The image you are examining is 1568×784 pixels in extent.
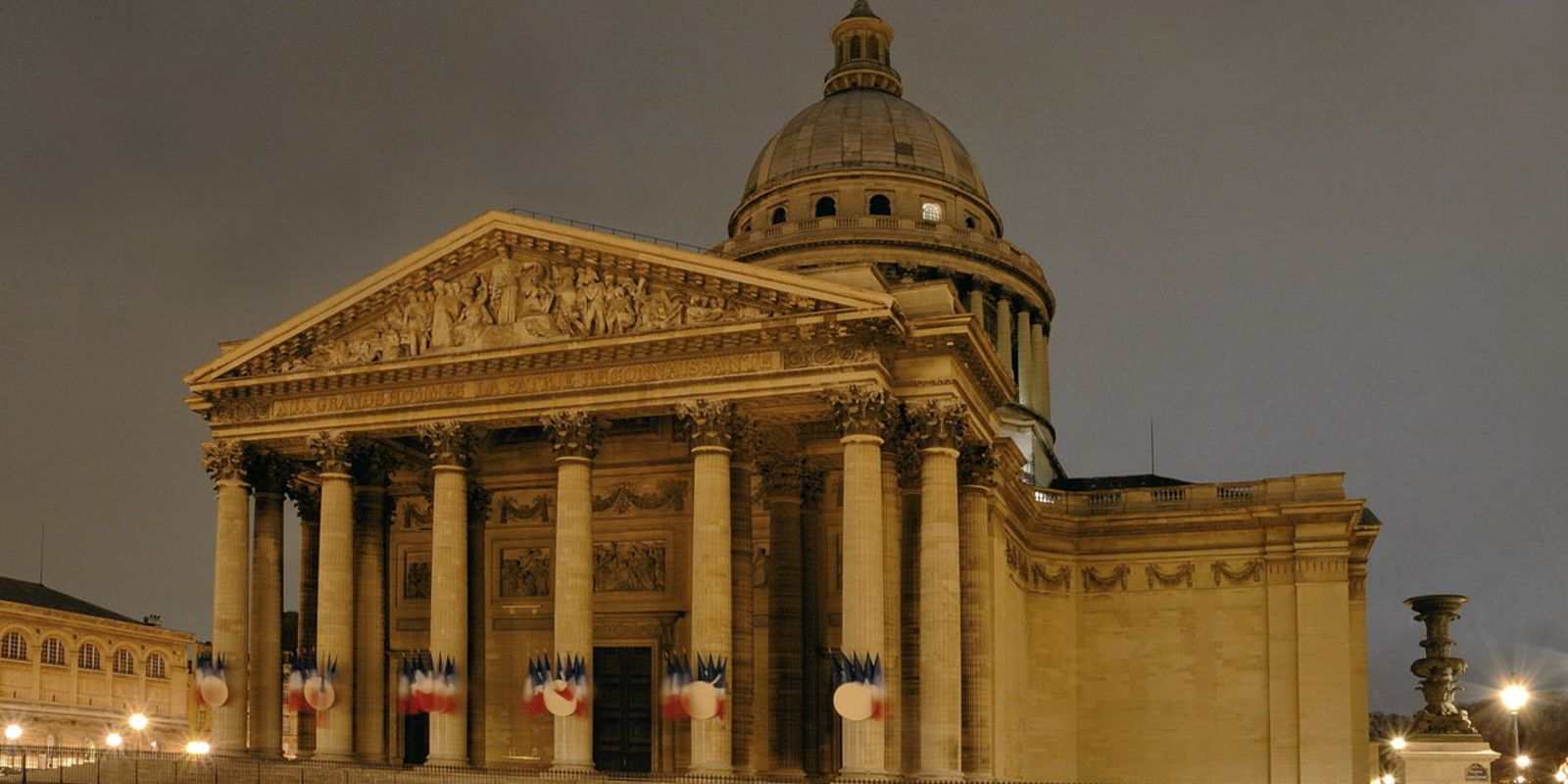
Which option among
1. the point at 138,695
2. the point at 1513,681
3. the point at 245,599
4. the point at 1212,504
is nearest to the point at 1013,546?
the point at 1212,504

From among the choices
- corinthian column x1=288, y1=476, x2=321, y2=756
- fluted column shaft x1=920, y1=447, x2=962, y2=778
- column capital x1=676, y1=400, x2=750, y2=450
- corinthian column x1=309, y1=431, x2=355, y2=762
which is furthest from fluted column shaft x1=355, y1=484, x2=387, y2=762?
fluted column shaft x1=920, y1=447, x2=962, y2=778

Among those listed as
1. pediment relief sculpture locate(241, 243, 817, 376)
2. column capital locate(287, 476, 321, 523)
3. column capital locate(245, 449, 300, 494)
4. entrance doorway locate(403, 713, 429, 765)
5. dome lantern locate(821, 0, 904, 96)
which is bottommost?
entrance doorway locate(403, 713, 429, 765)

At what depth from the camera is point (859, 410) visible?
3525 cm

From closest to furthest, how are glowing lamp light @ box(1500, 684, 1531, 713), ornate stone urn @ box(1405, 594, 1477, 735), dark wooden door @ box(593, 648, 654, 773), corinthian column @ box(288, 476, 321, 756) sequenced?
ornate stone urn @ box(1405, 594, 1477, 735) → glowing lamp light @ box(1500, 684, 1531, 713) → dark wooden door @ box(593, 648, 654, 773) → corinthian column @ box(288, 476, 321, 756)

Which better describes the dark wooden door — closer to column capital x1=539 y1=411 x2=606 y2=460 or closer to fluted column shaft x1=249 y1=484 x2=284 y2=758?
column capital x1=539 y1=411 x2=606 y2=460

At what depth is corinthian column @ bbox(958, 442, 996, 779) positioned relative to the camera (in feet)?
126

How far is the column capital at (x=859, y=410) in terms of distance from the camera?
35250 mm

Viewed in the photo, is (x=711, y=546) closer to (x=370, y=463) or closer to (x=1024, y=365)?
(x=370, y=463)

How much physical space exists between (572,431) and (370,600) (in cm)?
917

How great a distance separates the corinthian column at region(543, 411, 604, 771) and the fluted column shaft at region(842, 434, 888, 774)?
661cm

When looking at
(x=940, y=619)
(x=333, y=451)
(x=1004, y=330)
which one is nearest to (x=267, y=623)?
(x=333, y=451)

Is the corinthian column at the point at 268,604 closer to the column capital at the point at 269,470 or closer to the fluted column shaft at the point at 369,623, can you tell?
the column capital at the point at 269,470

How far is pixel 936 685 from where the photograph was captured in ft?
116

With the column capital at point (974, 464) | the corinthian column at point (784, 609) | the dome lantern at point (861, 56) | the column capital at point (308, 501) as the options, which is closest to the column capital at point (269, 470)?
the column capital at point (308, 501)
